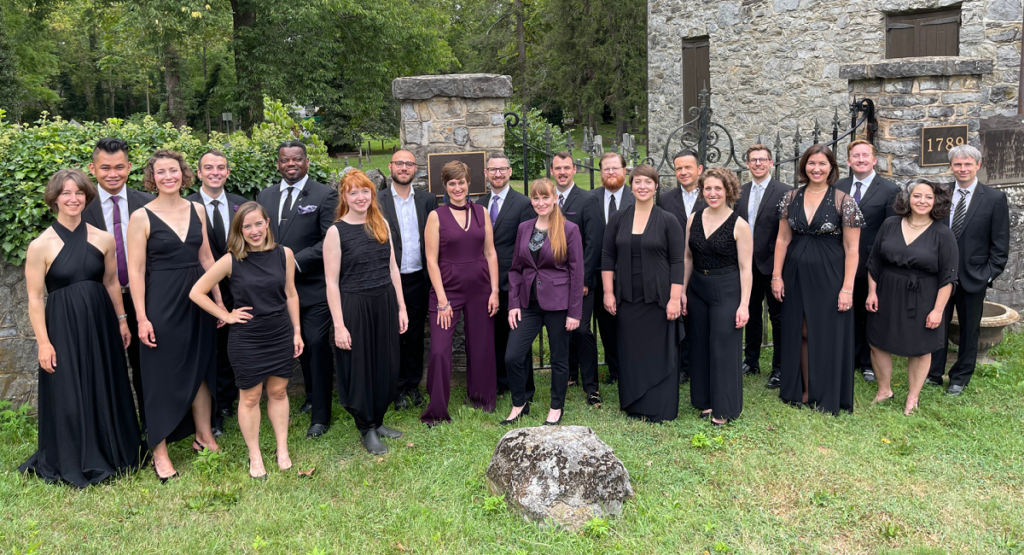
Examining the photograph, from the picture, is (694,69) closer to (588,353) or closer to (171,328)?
(588,353)

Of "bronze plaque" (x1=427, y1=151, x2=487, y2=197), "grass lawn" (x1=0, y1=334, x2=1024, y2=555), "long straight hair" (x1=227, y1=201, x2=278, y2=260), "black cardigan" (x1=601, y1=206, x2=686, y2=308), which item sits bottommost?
"grass lawn" (x1=0, y1=334, x2=1024, y2=555)

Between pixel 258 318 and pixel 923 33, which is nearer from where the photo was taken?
pixel 258 318

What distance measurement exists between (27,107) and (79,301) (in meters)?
34.6

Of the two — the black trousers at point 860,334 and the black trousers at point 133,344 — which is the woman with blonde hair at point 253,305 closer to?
the black trousers at point 133,344

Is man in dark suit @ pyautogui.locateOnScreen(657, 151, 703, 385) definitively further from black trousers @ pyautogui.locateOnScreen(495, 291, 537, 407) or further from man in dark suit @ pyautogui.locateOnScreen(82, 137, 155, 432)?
man in dark suit @ pyautogui.locateOnScreen(82, 137, 155, 432)

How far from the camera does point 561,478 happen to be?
395 centimetres

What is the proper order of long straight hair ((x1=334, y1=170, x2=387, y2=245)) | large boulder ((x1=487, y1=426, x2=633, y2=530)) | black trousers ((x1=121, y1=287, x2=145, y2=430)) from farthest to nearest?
black trousers ((x1=121, y1=287, x2=145, y2=430)), long straight hair ((x1=334, y1=170, x2=387, y2=245)), large boulder ((x1=487, y1=426, x2=633, y2=530))

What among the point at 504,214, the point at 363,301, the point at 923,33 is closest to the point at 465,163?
the point at 504,214

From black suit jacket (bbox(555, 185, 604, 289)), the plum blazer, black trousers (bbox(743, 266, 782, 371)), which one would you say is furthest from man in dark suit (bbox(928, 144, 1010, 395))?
the plum blazer

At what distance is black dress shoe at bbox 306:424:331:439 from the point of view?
17.0 ft

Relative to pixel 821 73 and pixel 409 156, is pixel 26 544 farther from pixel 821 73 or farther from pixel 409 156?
pixel 821 73

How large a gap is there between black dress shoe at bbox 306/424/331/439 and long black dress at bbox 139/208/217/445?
832 mm

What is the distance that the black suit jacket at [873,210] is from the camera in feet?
18.7

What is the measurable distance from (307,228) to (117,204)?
1187 mm
